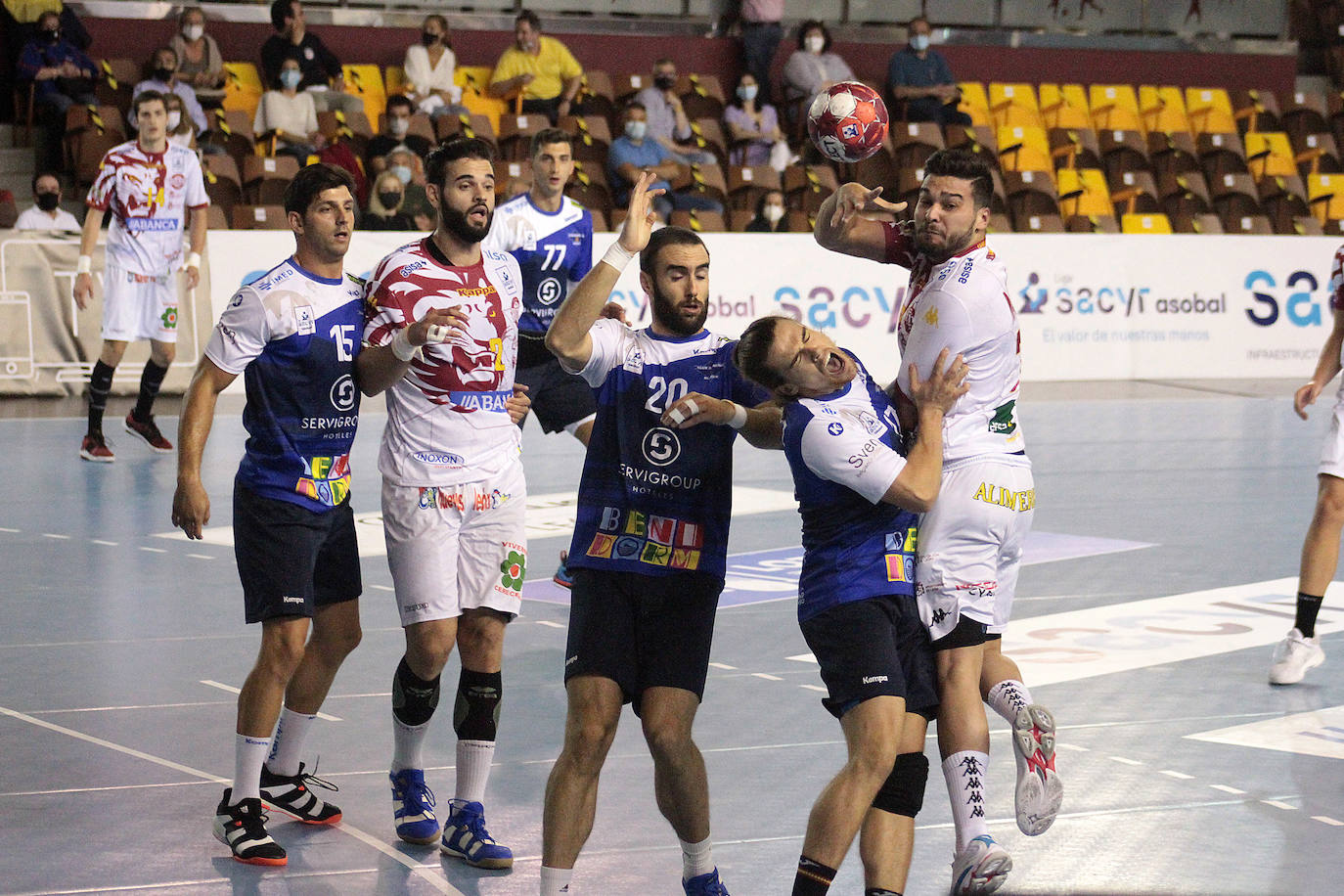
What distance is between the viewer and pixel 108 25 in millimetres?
17984

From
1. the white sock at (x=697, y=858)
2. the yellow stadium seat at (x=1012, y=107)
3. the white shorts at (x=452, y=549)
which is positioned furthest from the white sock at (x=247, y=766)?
the yellow stadium seat at (x=1012, y=107)

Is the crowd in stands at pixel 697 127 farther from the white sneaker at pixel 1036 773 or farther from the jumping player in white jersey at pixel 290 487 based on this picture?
the white sneaker at pixel 1036 773

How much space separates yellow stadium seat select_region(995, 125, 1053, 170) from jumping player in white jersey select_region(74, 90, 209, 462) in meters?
11.9

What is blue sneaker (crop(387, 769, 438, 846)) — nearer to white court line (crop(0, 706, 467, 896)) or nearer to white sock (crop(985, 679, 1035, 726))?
white court line (crop(0, 706, 467, 896))

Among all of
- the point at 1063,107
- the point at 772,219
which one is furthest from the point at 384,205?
the point at 1063,107

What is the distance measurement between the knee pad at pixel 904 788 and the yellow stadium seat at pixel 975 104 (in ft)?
59.1

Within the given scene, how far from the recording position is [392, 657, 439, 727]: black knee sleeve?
466cm

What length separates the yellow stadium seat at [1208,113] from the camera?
22766 mm

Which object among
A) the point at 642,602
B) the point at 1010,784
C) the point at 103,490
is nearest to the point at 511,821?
the point at 642,602

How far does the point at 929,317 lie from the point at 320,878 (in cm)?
226

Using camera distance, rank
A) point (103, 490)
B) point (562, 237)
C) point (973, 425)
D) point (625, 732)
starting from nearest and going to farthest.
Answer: point (973, 425), point (625, 732), point (562, 237), point (103, 490)

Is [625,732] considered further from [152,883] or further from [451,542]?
[152,883]

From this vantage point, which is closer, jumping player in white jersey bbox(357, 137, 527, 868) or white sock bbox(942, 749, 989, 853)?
white sock bbox(942, 749, 989, 853)

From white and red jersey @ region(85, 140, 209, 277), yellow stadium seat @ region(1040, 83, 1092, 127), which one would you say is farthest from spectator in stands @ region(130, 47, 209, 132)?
yellow stadium seat @ region(1040, 83, 1092, 127)
